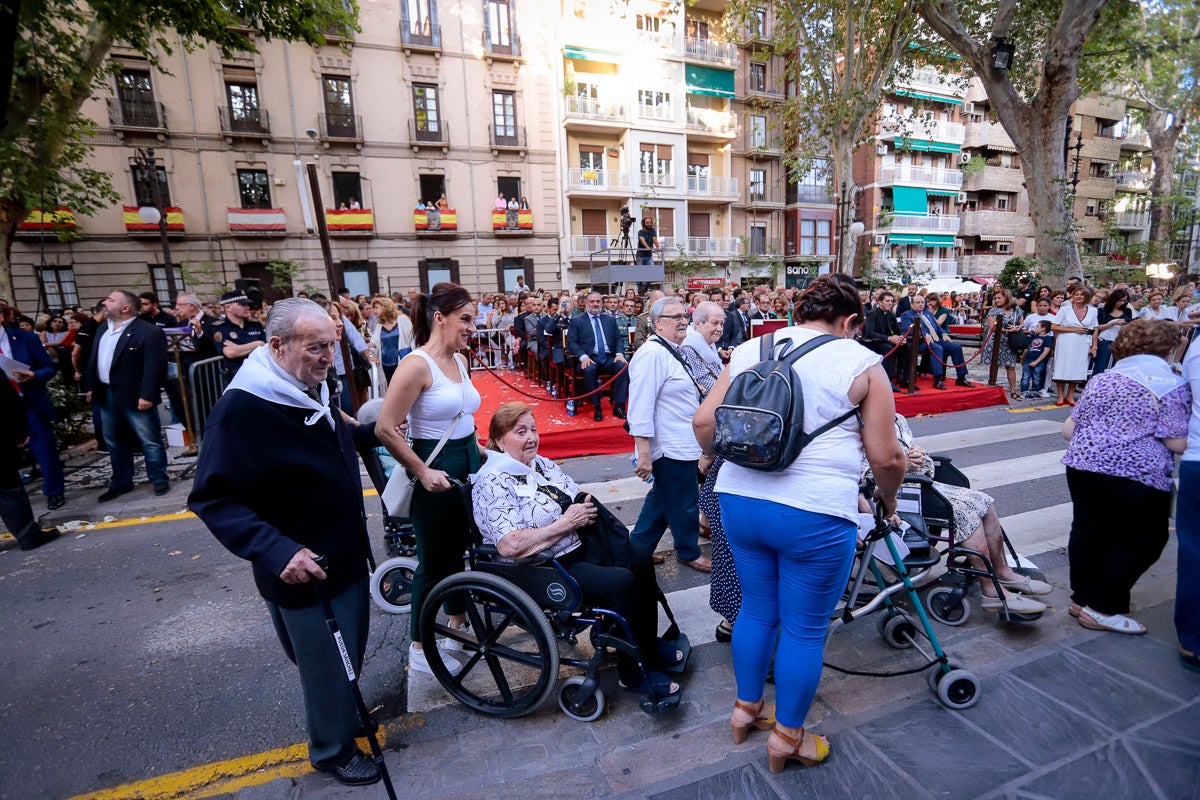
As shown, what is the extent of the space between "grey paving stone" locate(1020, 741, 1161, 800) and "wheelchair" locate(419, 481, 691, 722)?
4.81 ft

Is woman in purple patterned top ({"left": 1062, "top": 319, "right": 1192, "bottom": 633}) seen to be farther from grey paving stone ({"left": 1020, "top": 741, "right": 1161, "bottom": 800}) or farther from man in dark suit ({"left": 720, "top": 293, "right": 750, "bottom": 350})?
man in dark suit ({"left": 720, "top": 293, "right": 750, "bottom": 350})

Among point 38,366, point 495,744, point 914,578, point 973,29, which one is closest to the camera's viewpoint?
point 495,744

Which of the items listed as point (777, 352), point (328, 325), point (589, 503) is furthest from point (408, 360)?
point (777, 352)

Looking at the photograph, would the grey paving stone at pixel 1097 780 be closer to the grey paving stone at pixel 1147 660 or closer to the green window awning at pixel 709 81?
the grey paving stone at pixel 1147 660

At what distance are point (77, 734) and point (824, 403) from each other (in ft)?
12.3

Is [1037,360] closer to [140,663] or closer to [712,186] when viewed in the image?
[140,663]

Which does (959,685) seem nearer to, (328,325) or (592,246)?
(328,325)

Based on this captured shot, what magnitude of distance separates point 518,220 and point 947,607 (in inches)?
950

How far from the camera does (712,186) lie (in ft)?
98.1

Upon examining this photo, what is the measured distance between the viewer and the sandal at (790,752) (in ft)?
7.44

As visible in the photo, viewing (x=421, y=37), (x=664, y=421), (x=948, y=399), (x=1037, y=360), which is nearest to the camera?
(x=664, y=421)

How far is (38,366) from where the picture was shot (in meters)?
5.89

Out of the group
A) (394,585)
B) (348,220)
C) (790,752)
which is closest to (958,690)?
(790,752)

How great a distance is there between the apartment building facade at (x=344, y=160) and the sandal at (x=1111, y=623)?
2404 cm
